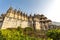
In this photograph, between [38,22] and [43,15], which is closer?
[38,22]

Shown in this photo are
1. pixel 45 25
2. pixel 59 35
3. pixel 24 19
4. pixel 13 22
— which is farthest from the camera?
pixel 45 25

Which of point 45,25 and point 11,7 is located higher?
point 11,7

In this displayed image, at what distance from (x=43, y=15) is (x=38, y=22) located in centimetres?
728

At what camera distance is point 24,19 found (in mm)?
74500

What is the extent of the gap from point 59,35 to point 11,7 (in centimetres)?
3168

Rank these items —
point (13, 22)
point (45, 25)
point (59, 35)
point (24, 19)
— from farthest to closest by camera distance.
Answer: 1. point (45, 25)
2. point (24, 19)
3. point (13, 22)
4. point (59, 35)

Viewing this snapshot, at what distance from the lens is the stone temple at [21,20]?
68.6 meters

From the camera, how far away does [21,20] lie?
240 feet

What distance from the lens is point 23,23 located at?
72.1 m

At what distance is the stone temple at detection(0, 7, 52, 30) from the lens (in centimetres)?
6856

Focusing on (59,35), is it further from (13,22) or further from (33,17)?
(33,17)

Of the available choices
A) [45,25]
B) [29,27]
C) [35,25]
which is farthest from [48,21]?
[29,27]

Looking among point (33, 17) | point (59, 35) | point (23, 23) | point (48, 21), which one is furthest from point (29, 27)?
point (59, 35)

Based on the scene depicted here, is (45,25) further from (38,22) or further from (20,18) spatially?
(20,18)
